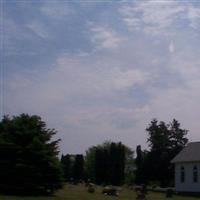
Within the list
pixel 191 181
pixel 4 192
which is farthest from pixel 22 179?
pixel 191 181

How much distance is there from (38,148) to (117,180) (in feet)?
112

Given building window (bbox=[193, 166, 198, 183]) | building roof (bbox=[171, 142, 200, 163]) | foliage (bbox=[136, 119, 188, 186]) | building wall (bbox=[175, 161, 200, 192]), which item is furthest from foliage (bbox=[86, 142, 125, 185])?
building window (bbox=[193, 166, 198, 183])

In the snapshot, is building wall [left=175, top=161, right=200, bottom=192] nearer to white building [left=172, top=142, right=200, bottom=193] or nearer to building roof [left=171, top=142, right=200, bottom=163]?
white building [left=172, top=142, right=200, bottom=193]

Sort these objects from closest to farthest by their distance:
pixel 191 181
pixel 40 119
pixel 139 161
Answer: pixel 40 119 → pixel 191 181 → pixel 139 161

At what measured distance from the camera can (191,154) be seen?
68.2 meters

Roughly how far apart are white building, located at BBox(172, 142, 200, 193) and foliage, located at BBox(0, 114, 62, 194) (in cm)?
2257

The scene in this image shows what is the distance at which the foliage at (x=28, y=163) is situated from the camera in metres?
46.8

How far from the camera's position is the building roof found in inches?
2627

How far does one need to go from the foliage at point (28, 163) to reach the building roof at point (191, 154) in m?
22.9

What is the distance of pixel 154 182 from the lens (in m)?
84.4

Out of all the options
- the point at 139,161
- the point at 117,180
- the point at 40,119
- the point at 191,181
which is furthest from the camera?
the point at 139,161

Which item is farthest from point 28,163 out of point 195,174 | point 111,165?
point 111,165

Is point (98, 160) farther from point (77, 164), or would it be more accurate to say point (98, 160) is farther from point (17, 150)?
point (17, 150)

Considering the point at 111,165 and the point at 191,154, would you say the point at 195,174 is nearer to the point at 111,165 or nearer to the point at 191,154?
the point at 191,154
